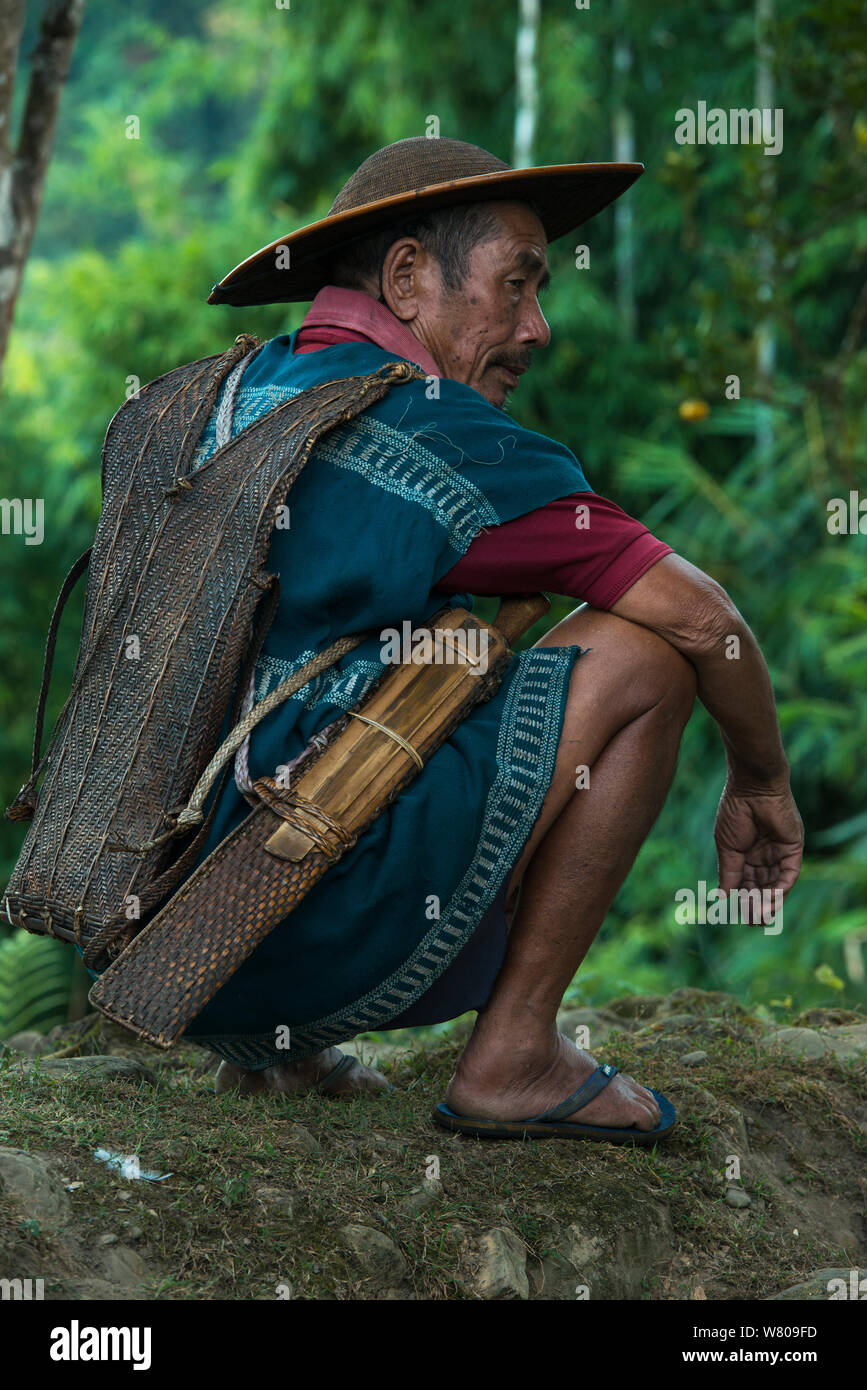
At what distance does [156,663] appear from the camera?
184 centimetres

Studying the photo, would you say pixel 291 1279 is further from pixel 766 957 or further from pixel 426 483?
pixel 766 957

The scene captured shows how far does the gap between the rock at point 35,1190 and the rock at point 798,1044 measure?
1390mm

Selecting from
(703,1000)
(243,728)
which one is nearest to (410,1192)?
(243,728)

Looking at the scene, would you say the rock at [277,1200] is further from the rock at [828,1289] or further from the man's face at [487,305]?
the man's face at [487,305]

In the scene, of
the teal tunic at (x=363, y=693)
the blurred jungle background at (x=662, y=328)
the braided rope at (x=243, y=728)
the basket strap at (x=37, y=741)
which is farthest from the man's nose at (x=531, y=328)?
the blurred jungle background at (x=662, y=328)

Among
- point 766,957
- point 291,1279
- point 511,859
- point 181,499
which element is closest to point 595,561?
point 511,859

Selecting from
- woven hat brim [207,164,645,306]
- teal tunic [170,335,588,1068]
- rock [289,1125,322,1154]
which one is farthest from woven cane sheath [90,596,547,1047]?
woven hat brim [207,164,645,306]

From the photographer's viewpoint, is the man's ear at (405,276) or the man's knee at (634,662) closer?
the man's knee at (634,662)

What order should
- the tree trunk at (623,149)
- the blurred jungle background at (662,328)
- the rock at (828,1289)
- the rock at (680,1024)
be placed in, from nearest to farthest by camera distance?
the rock at (828,1289) < the rock at (680,1024) < the blurred jungle background at (662,328) < the tree trunk at (623,149)

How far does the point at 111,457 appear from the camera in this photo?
80.2 inches

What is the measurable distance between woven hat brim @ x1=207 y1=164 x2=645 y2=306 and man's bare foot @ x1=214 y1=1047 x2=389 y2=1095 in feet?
3.96

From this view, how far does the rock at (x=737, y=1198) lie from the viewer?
2.07 m

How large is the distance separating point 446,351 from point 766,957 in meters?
3.77

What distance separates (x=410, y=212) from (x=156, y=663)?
0.75 m
